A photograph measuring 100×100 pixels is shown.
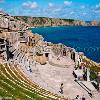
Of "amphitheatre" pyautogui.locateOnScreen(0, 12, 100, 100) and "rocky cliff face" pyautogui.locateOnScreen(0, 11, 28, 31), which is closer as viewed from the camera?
"amphitheatre" pyautogui.locateOnScreen(0, 12, 100, 100)

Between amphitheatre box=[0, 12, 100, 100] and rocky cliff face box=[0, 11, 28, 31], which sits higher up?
rocky cliff face box=[0, 11, 28, 31]

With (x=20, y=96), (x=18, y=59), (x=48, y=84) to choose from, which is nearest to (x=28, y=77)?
(x=48, y=84)

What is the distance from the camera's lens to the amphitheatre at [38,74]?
1841 inches

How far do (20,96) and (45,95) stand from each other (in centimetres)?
639

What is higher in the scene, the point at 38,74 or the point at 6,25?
the point at 6,25

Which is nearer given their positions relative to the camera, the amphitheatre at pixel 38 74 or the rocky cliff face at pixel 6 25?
the amphitheatre at pixel 38 74

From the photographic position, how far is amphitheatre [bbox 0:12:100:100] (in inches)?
1841

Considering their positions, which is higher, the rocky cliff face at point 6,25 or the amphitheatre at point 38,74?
the rocky cliff face at point 6,25

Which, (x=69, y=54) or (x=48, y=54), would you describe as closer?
(x=48, y=54)

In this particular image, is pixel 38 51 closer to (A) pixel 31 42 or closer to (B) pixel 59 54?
(B) pixel 59 54

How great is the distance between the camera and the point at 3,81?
4769 cm

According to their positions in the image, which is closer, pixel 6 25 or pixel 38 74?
pixel 38 74

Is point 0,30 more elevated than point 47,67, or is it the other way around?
point 0,30

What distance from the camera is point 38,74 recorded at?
65.6 m
